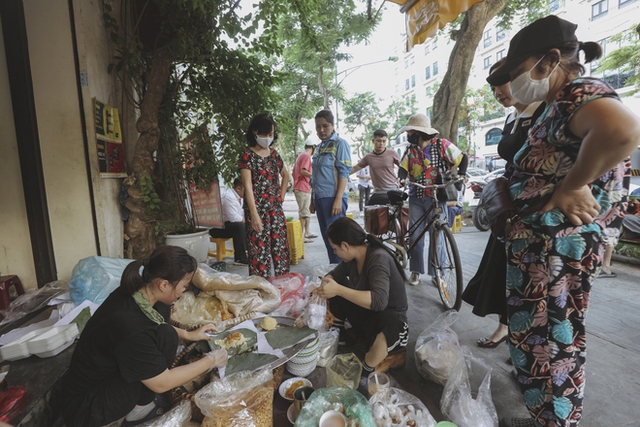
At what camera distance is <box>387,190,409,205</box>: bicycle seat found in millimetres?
3831

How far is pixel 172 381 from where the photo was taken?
156cm

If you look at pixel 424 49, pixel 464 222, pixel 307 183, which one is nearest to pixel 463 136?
pixel 424 49

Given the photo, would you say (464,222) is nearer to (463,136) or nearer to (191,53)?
(191,53)

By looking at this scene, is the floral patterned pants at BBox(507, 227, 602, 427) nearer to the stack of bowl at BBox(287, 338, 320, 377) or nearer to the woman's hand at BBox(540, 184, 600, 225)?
the woman's hand at BBox(540, 184, 600, 225)

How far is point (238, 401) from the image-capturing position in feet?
5.29

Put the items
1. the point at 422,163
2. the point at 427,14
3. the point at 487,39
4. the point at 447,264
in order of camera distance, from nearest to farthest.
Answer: the point at 447,264 → the point at 427,14 → the point at 422,163 → the point at 487,39

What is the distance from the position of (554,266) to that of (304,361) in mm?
1521

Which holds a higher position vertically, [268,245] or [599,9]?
[599,9]

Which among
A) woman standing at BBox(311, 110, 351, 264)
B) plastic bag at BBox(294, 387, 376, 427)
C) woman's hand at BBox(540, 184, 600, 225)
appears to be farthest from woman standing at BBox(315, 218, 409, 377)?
woman standing at BBox(311, 110, 351, 264)

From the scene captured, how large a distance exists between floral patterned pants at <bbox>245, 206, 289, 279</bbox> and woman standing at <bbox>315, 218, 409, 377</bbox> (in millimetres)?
1214

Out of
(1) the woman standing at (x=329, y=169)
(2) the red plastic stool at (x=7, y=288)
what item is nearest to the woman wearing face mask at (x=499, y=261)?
(1) the woman standing at (x=329, y=169)

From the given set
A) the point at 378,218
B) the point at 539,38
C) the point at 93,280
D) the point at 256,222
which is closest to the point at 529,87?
the point at 539,38

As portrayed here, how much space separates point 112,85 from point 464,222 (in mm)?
7652

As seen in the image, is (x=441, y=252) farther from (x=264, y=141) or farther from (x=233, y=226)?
(x=233, y=226)
